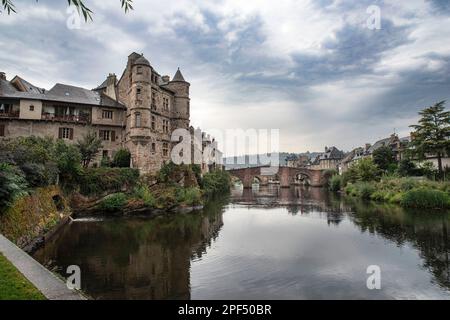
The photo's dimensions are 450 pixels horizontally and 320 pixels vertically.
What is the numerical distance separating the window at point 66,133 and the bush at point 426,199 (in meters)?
39.2

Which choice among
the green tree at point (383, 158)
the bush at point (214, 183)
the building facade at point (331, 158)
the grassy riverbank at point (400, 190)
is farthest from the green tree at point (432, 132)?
the building facade at point (331, 158)

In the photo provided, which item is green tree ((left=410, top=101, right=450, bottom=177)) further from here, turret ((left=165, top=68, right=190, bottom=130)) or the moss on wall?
the moss on wall

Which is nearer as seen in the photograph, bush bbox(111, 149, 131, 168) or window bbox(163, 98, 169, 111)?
bush bbox(111, 149, 131, 168)

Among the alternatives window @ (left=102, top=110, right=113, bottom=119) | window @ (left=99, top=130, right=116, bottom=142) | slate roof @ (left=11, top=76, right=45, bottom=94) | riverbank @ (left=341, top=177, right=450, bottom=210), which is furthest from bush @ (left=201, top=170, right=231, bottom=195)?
slate roof @ (left=11, top=76, right=45, bottom=94)

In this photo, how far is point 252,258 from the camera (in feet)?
45.3

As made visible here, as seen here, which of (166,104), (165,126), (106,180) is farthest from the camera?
(166,104)

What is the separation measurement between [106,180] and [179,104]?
51.4ft

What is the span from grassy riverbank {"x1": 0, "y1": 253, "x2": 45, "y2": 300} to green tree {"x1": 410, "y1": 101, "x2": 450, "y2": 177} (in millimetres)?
44121

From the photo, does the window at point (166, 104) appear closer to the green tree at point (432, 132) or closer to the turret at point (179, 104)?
the turret at point (179, 104)

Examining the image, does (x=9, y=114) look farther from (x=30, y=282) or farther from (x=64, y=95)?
(x=30, y=282)

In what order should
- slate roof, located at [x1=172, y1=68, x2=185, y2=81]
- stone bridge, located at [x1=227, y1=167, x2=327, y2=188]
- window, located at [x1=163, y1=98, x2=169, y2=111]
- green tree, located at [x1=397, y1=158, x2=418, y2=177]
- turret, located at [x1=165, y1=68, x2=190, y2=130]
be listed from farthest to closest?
stone bridge, located at [x1=227, y1=167, x2=327, y2=188] → green tree, located at [x1=397, y1=158, x2=418, y2=177] → slate roof, located at [x1=172, y1=68, x2=185, y2=81] → turret, located at [x1=165, y1=68, x2=190, y2=130] → window, located at [x1=163, y1=98, x2=169, y2=111]

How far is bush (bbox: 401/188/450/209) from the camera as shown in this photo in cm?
2862

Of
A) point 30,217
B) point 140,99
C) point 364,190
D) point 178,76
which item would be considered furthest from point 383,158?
point 30,217
